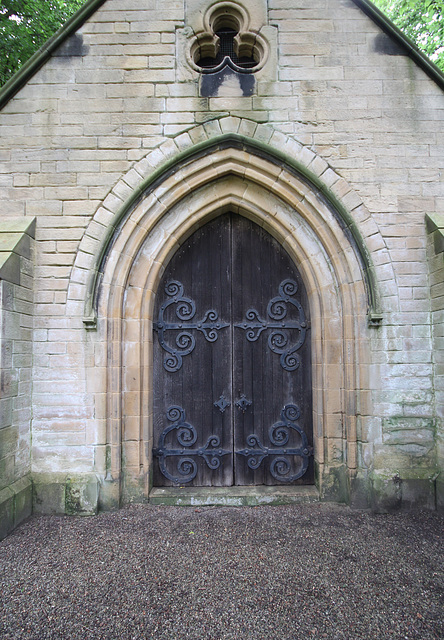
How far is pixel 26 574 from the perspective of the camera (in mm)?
2609

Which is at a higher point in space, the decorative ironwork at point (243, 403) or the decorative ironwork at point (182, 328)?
the decorative ironwork at point (182, 328)

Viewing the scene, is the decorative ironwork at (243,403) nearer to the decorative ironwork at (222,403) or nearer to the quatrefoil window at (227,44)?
the decorative ironwork at (222,403)

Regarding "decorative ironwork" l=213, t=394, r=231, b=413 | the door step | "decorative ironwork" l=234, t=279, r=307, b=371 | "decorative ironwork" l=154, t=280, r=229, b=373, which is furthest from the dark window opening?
the door step

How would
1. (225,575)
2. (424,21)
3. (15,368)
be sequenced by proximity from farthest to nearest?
(424,21), (15,368), (225,575)

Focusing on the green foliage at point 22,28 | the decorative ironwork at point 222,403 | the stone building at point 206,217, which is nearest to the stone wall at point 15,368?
the stone building at point 206,217

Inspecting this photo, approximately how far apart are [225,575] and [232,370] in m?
1.92

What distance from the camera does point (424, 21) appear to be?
6.15 m

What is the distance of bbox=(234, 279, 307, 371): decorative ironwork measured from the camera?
3.94m

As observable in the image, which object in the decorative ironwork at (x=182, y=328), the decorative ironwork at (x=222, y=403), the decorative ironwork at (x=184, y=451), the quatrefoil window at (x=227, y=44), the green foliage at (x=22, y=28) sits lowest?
the decorative ironwork at (x=184, y=451)

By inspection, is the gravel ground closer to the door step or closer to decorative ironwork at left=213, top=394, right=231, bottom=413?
the door step

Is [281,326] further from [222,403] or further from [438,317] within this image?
[438,317]

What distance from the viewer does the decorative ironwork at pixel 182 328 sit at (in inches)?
155

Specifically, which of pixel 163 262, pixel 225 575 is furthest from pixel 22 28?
pixel 225 575

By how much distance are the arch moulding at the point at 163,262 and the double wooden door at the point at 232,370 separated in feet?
0.69
